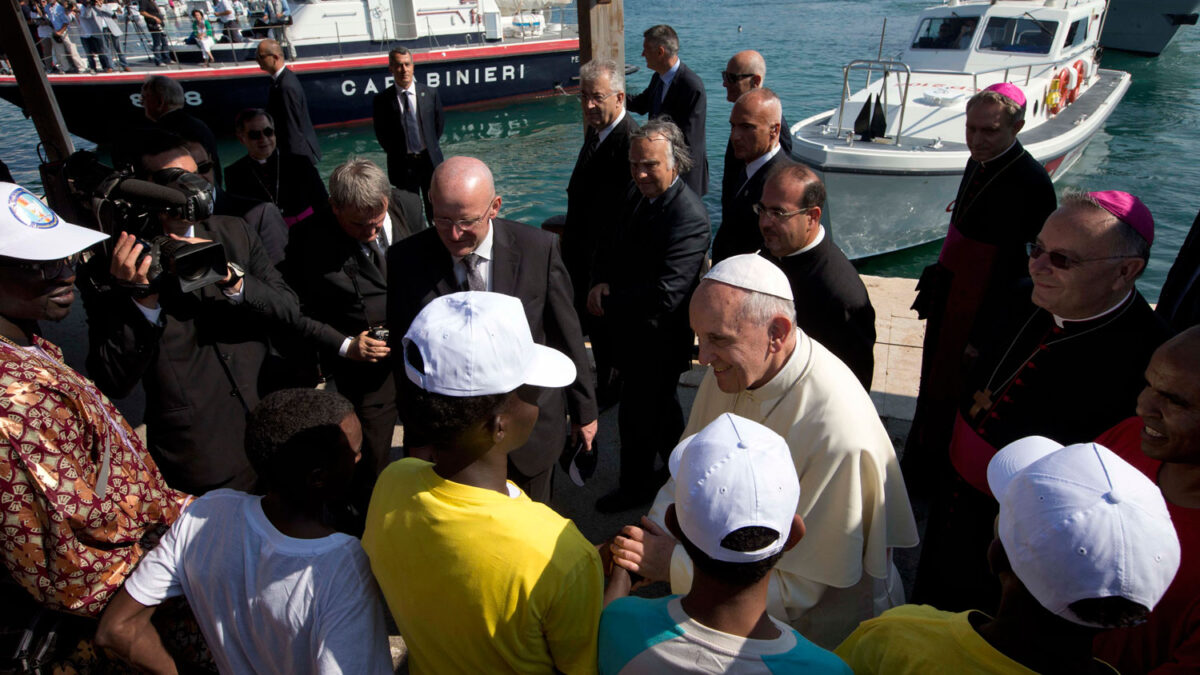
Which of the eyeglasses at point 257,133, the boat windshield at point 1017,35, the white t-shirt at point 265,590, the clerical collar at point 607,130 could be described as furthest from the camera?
the boat windshield at point 1017,35

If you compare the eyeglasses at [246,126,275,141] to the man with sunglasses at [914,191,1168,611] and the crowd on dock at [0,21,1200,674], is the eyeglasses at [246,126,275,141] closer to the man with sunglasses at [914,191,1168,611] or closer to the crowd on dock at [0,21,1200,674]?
the crowd on dock at [0,21,1200,674]

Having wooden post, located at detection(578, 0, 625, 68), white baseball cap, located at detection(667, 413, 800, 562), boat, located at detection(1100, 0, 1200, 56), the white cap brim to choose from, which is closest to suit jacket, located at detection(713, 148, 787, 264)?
wooden post, located at detection(578, 0, 625, 68)

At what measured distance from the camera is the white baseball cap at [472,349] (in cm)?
152

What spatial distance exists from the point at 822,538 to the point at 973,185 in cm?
260

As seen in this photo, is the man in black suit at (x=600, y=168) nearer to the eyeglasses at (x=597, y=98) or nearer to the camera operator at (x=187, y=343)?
the eyeglasses at (x=597, y=98)

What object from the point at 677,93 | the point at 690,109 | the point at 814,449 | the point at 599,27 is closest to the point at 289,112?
the point at 599,27

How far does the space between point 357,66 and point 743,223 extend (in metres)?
15.6

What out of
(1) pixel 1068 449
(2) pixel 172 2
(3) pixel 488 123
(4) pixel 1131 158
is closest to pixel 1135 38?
(4) pixel 1131 158

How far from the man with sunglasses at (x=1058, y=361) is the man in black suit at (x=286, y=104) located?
645 centimetres

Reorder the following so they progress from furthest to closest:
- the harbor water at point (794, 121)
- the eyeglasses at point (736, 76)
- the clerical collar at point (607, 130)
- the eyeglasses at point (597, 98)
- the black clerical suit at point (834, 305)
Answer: the harbor water at point (794, 121) < the eyeglasses at point (736, 76) < the clerical collar at point (607, 130) < the eyeglasses at point (597, 98) < the black clerical suit at point (834, 305)

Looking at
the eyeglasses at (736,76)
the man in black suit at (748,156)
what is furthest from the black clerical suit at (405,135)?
the man in black suit at (748,156)

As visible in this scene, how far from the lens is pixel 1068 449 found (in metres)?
1.28

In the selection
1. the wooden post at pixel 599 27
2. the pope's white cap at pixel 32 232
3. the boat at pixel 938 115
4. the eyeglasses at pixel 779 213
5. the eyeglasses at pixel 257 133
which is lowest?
the boat at pixel 938 115

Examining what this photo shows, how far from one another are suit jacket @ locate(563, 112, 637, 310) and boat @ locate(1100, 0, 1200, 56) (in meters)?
25.5
